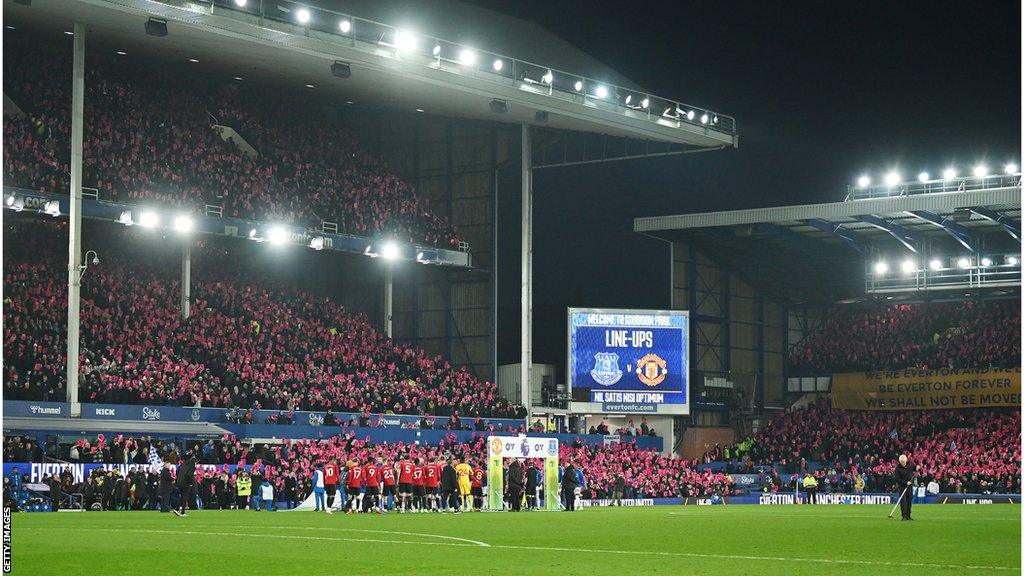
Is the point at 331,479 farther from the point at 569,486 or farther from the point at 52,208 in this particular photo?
the point at 52,208

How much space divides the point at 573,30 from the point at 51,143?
24.3 meters

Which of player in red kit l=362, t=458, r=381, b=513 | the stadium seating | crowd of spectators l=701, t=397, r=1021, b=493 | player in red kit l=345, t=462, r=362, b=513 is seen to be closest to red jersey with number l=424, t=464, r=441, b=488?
player in red kit l=362, t=458, r=381, b=513

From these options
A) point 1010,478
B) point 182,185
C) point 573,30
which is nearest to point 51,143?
point 182,185

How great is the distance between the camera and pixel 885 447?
2351 inches

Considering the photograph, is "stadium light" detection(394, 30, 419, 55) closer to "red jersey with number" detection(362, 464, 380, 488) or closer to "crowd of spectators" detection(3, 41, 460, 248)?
"crowd of spectators" detection(3, 41, 460, 248)

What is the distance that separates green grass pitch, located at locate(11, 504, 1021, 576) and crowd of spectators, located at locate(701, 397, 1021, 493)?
27.1 meters

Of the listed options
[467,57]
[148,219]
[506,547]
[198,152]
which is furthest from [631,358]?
[506,547]

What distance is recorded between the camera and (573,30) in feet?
197

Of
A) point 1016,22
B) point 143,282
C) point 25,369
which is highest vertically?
point 1016,22

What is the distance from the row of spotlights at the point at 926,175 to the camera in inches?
2127

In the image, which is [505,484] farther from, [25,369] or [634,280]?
[634,280]

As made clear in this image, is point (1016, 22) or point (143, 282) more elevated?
point (1016, 22)

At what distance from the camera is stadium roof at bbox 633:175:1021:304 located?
5606 cm

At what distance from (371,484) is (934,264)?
113ft
